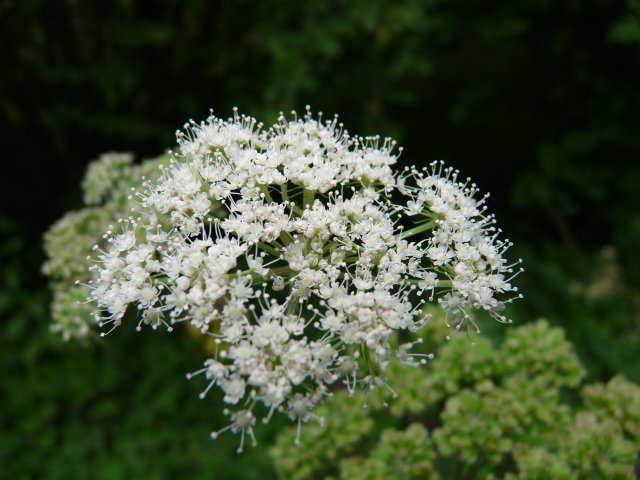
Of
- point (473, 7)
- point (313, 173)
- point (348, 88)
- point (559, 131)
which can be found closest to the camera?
point (313, 173)

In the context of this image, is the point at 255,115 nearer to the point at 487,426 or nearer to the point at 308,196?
the point at 308,196

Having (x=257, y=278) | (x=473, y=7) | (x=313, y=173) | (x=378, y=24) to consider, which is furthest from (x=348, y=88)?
(x=257, y=278)

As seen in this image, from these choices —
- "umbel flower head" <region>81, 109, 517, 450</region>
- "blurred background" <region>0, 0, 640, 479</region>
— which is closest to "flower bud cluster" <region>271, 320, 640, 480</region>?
"umbel flower head" <region>81, 109, 517, 450</region>

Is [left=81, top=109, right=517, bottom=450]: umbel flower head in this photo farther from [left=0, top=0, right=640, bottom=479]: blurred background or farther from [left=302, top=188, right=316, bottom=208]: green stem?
[left=0, top=0, right=640, bottom=479]: blurred background

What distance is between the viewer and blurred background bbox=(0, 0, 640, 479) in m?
3.53

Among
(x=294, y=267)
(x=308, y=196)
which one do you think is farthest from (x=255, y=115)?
(x=294, y=267)

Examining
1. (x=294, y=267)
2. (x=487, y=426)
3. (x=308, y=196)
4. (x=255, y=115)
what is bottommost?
(x=487, y=426)

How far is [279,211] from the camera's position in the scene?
155cm

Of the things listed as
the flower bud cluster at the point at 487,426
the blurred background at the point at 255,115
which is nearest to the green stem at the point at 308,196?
the flower bud cluster at the point at 487,426

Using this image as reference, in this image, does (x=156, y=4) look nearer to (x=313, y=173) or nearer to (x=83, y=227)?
(x=83, y=227)

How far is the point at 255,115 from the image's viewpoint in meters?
3.60

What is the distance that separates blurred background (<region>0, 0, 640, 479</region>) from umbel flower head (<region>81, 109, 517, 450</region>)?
1.68m

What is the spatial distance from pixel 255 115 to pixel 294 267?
2277mm

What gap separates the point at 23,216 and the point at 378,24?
2775 millimetres
